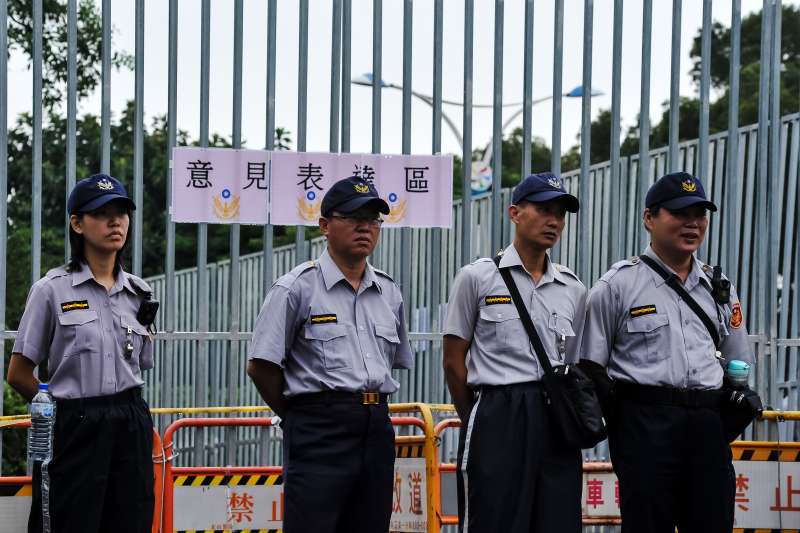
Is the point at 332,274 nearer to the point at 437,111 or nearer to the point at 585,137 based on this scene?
the point at 437,111

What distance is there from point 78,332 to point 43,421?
1.27 feet

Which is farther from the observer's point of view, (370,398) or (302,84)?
(302,84)

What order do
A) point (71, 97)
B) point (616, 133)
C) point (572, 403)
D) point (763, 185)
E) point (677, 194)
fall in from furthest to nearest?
point (763, 185) < point (616, 133) < point (71, 97) < point (677, 194) < point (572, 403)

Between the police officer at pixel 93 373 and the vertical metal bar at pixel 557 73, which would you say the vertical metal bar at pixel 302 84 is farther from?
the police officer at pixel 93 373

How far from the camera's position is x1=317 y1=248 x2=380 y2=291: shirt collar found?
523 cm

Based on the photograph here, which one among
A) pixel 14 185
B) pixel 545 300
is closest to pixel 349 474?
pixel 545 300

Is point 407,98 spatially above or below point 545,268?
above

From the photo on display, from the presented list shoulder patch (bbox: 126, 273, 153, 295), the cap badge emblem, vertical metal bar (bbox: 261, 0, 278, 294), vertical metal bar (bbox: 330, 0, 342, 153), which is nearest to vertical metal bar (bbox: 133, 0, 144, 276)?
vertical metal bar (bbox: 261, 0, 278, 294)

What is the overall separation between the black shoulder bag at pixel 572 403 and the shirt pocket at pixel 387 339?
62cm

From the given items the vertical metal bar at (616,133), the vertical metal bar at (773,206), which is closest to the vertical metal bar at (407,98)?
the vertical metal bar at (616,133)

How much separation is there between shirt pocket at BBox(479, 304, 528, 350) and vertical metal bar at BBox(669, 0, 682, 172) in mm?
2471

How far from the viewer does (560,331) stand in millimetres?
5160

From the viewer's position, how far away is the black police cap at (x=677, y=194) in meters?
5.35

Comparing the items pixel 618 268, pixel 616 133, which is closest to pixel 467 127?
pixel 616 133
